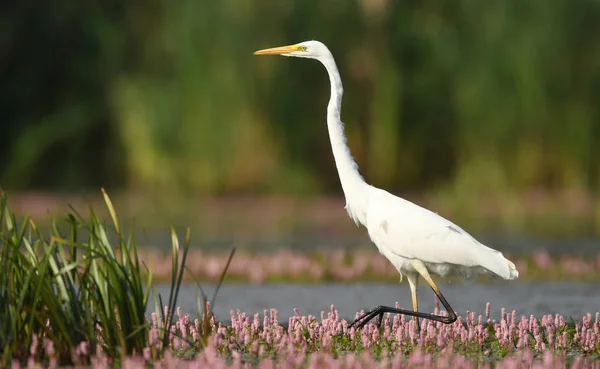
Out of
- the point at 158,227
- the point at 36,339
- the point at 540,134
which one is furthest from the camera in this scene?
the point at 540,134

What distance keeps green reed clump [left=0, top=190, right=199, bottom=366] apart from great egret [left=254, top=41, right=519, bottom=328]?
1.92 m

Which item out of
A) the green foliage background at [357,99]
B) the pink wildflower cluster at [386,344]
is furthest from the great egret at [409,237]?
the green foliage background at [357,99]

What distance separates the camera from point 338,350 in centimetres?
776

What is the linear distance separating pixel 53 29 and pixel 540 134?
519 inches

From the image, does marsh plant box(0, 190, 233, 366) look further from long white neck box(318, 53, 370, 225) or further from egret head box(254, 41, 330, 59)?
egret head box(254, 41, 330, 59)

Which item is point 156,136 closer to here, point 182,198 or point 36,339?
point 182,198

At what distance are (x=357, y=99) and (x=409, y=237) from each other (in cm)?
1702

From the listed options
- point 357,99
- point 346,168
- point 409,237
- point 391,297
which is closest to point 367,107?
point 357,99

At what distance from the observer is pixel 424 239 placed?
8469mm

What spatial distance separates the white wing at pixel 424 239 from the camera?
838 centimetres

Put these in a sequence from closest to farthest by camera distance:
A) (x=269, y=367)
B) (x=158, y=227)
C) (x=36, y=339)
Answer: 1. (x=269, y=367)
2. (x=36, y=339)
3. (x=158, y=227)

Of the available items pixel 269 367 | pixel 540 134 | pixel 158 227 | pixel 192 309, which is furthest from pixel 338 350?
pixel 540 134

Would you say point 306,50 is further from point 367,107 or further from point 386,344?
point 367,107

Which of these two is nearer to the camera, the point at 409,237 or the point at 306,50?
the point at 409,237
